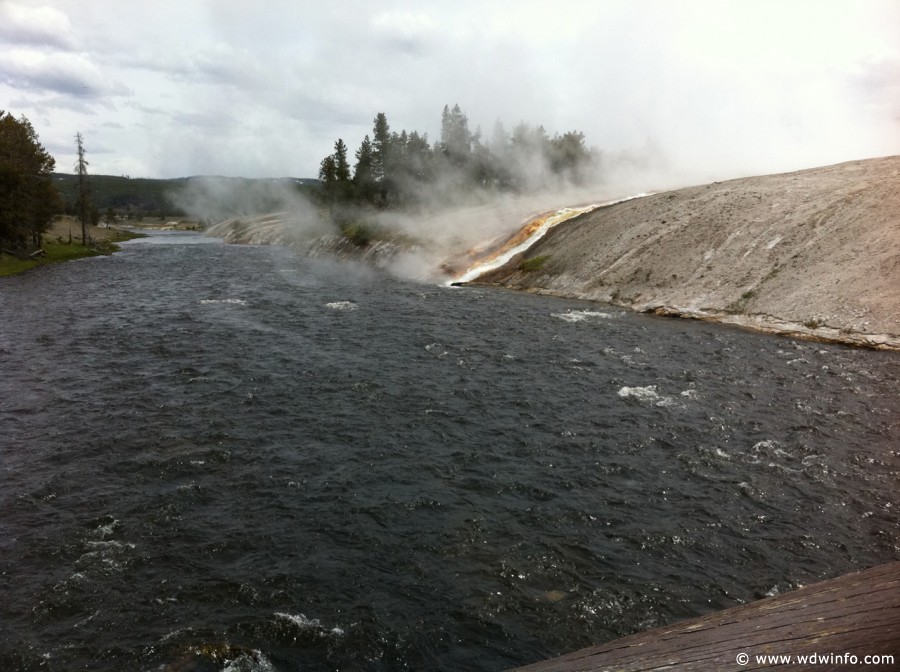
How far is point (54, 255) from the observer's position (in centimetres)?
7544

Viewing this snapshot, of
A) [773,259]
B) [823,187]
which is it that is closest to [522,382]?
[773,259]

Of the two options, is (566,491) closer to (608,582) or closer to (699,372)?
(608,582)

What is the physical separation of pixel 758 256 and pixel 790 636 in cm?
4726

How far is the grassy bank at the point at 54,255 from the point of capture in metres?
60.8

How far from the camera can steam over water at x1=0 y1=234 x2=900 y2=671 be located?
10688 mm

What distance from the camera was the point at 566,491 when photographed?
15.6m

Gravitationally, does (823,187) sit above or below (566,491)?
above

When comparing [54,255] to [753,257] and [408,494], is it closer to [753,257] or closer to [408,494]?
[408,494]

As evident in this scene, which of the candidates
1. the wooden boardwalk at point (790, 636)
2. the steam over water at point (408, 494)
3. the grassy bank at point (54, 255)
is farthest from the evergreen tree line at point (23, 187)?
the wooden boardwalk at point (790, 636)

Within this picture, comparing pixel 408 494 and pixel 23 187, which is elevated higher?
pixel 23 187

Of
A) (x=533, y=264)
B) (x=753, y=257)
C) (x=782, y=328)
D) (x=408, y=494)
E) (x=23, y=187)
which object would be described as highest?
(x=23, y=187)

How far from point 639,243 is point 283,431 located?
42798 mm

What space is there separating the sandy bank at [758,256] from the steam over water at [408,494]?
6.67 m

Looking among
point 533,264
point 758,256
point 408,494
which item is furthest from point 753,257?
point 408,494
